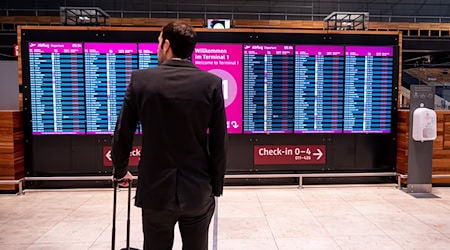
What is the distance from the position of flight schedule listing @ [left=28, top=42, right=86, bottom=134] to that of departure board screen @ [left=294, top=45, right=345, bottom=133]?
3.23 metres

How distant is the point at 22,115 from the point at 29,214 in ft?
5.57

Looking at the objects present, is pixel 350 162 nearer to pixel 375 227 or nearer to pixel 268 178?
pixel 268 178

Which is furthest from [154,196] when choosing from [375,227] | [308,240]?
[375,227]

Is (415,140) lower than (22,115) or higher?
lower

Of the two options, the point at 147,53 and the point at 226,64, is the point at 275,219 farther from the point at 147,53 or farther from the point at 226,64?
the point at 147,53

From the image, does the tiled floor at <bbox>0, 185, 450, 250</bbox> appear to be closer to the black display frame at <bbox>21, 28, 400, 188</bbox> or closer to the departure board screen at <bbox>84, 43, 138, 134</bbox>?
the black display frame at <bbox>21, 28, 400, 188</bbox>

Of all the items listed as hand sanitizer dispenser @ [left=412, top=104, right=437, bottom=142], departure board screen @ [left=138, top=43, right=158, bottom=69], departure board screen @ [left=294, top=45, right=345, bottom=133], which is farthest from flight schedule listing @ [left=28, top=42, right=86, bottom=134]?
hand sanitizer dispenser @ [left=412, top=104, right=437, bottom=142]

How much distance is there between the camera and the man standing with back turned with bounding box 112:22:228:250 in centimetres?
153

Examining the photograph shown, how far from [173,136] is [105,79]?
13.6 feet

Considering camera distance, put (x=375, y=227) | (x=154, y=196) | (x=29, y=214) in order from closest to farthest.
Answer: (x=154, y=196)
(x=375, y=227)
(x=29, y=214)

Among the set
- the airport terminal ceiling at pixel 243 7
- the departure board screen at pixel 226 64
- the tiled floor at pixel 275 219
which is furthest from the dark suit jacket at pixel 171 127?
the airport terminal ceiling at pixel 243 7

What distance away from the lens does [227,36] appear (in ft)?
17.8

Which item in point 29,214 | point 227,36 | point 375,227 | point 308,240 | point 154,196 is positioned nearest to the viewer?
point 154,196

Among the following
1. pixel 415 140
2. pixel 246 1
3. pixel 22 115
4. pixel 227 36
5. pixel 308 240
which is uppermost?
pixel 246 1
